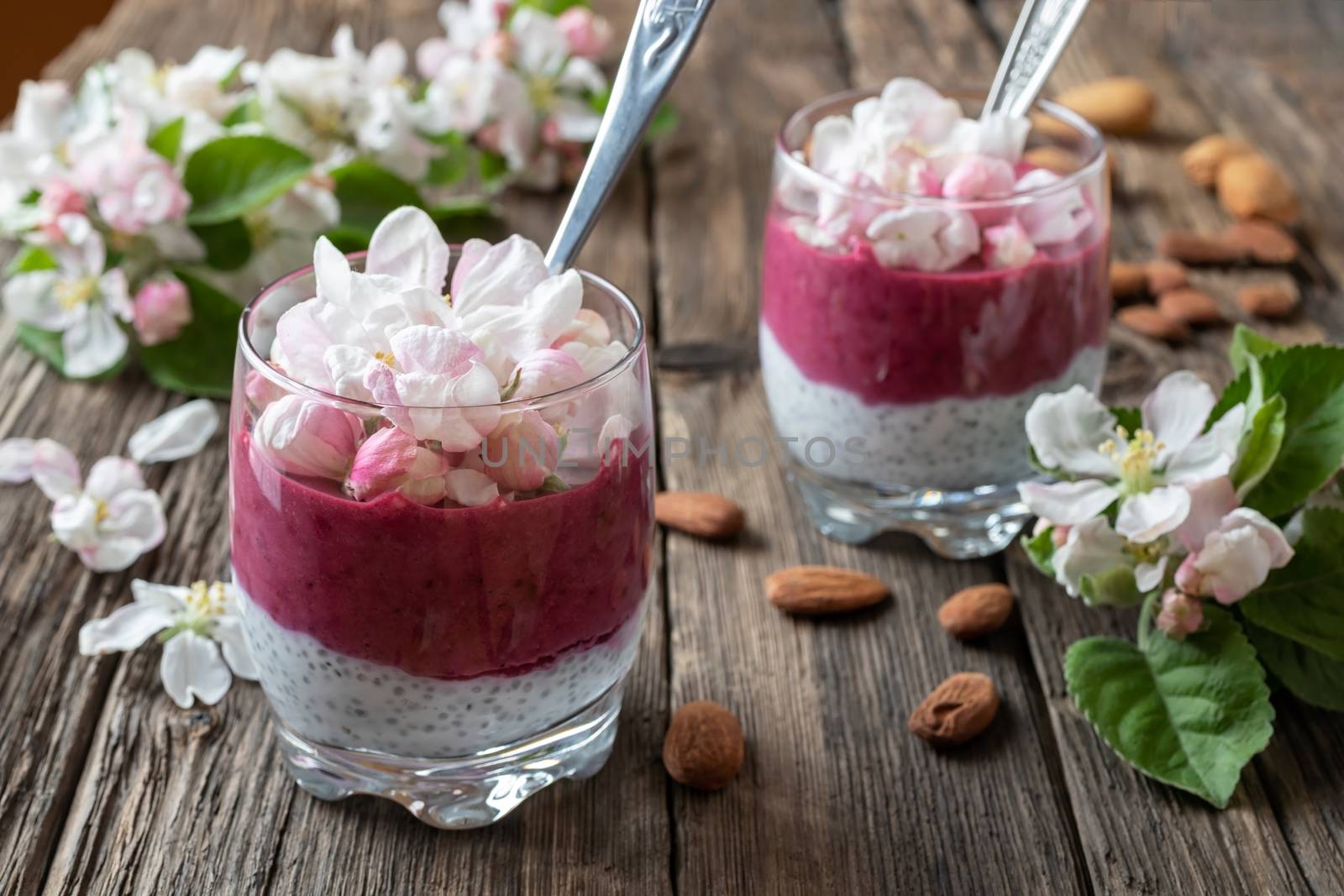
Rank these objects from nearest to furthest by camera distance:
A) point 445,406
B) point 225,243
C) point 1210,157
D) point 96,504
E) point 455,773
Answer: point 445,406
point 455,773
point 96,504
point 225,243
point 1210,157

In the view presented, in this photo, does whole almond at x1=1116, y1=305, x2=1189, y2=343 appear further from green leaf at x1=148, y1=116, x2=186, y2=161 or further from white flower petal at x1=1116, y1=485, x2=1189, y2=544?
green leaf at x1=148, y1=116, x2=186, y2=161

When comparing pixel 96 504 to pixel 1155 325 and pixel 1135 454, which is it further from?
pixel 1155 325

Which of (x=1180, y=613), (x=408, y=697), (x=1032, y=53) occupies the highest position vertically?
(x=1032, y=53)

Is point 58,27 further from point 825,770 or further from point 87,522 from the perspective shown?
point 825,770

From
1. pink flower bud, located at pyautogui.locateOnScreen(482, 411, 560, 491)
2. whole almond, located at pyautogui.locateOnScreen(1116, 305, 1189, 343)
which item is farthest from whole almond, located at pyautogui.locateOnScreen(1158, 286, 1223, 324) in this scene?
pink flower bud, located at pyautogui.locateOnScreen(482, 411, 560, 491)

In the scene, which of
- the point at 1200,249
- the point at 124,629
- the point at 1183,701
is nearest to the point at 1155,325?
the point at 1200,249

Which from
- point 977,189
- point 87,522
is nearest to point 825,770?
point 977,189
